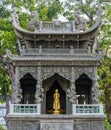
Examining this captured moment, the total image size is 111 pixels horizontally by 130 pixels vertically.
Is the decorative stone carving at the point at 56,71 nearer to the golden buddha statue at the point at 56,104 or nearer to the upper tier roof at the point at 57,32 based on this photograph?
the golden buddha statue at the point at 56,104

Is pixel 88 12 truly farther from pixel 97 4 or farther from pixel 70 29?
pixel 70 29

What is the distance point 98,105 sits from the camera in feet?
51.5

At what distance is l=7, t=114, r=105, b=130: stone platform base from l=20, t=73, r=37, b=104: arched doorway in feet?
8.26

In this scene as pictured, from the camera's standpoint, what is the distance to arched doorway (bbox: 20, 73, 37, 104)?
18.0m

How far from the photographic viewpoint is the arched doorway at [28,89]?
18.0 metres

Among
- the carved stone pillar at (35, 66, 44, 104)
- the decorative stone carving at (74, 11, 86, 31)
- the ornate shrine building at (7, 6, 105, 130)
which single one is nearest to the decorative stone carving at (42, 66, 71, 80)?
the ornate shrine building at (7, 6, 105, 130)

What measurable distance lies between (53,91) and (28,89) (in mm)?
1376

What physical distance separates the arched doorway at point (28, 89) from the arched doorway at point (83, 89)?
2.40m

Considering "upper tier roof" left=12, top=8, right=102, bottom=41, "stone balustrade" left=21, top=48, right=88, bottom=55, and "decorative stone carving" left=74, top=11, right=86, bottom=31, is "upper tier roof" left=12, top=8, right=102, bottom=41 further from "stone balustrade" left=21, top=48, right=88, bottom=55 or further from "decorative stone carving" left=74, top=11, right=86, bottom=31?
"stone balustrade" left=21, top=48, right=88, bottom=55

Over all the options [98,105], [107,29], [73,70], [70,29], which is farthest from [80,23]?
[107,29]

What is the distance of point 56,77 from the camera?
57.9 ft

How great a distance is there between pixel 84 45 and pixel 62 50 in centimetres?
129

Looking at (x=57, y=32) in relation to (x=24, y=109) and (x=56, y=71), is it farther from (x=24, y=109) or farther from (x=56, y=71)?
(x=24, y=109)

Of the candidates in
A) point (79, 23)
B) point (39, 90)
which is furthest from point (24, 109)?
point (79, 23)
